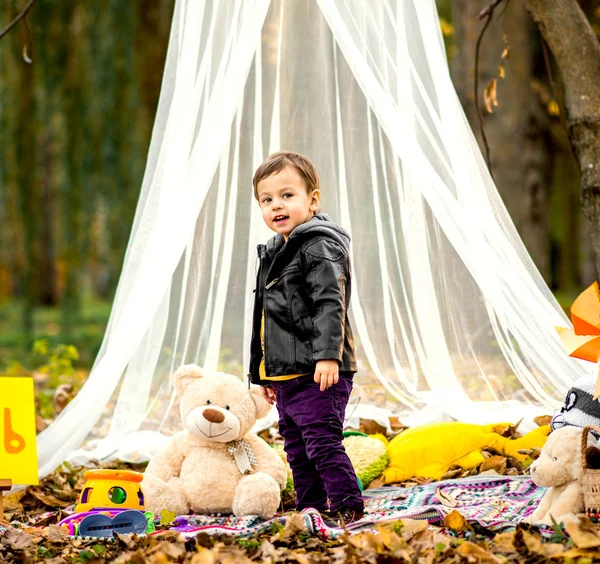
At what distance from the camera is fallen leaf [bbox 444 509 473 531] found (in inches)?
90.9

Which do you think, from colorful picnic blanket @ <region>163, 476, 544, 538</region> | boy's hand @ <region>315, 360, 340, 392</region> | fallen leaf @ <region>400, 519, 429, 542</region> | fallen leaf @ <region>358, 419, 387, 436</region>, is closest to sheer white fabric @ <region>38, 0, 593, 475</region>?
fallen leaf @ <region>358, 419, 387, 436</region>

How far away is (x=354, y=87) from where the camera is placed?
11.8 ft

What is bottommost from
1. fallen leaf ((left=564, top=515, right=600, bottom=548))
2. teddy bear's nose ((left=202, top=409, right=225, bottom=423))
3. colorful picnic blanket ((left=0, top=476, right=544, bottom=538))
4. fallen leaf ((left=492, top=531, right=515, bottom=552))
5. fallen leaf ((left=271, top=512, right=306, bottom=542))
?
colorful picnic blanket ((left=0, top=476, right=544, bottom=538))

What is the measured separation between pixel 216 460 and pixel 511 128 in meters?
4.18

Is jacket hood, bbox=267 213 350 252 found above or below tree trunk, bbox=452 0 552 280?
below

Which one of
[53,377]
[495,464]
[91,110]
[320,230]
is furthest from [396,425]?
[91,110]

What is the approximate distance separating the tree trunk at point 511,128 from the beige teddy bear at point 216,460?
12.3ft

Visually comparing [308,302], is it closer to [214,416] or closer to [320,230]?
[320,230]

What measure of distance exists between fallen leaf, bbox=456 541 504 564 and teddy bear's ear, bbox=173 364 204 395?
1.16 metres

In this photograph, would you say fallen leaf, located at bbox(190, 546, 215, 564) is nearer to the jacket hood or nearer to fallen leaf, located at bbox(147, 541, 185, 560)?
fallen leaf, located at bbox(147, 541, 185, 560)

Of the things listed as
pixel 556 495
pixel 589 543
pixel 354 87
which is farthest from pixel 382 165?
pixel 589 543

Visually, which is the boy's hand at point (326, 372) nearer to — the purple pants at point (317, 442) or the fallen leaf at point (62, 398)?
the purple pants at point (317, 442)

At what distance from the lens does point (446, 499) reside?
2691 mm

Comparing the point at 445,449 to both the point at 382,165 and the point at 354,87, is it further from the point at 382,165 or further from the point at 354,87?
the point at 354,87
